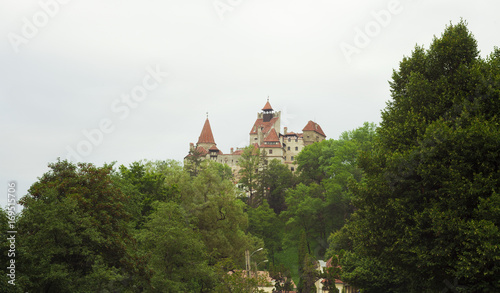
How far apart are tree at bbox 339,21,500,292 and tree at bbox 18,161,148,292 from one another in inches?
475

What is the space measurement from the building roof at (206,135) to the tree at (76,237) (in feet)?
348

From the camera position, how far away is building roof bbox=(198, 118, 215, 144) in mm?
134750

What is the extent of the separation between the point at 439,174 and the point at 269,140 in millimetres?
101686

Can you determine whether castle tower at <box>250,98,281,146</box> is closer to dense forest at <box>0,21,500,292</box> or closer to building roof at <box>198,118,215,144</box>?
building roof at <box>198,118,215,144</box>

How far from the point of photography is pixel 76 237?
22781mm

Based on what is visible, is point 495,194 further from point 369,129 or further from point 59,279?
point 369,129

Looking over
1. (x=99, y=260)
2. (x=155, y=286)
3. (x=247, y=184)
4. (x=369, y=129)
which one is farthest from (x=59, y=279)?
(x=247, y=184)

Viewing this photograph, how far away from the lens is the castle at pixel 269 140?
12306cm

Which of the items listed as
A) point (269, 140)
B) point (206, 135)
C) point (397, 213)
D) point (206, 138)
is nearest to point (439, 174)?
point (397, 213)

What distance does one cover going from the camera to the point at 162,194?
42281 mm

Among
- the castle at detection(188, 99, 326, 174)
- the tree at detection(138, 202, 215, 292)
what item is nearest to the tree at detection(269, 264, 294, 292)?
the tree at detection(138, 202, 215, 292)

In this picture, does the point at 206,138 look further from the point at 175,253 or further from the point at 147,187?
the point at 175,253

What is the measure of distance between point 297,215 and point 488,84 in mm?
58030

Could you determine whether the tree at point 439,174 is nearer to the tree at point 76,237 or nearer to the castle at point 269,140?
the tree at point 76,237
